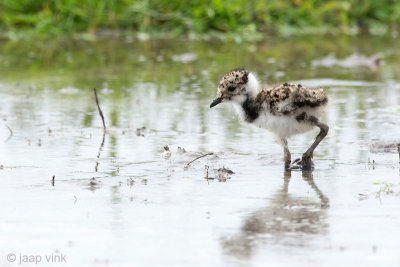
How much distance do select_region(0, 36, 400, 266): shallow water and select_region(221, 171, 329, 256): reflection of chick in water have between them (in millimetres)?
12

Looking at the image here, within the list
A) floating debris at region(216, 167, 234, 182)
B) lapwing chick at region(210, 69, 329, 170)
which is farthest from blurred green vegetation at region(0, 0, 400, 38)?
floating debris at region(216, 167, 234, 182)

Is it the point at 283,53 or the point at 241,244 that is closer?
the point at 241,244

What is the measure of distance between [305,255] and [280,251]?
0.49 ft

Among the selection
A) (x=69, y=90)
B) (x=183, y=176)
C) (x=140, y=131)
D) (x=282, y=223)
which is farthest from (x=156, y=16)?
(x=282, y=223)

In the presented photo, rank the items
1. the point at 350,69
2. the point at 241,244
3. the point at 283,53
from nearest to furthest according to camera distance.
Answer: the point at 241,244 → the point at 350,69 → the point at 283,53

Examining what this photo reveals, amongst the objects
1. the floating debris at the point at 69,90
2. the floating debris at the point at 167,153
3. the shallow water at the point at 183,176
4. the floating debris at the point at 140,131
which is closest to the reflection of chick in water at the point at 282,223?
the shallow water at the point at 183,176

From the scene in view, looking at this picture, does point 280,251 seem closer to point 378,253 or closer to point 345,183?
point 378,253

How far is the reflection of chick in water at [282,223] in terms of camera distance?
496 centimetres

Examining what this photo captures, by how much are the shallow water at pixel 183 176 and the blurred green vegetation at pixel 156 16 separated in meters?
4.76

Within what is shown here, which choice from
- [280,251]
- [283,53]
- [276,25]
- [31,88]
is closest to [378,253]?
[280,251]

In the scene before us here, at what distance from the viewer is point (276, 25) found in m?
18.4

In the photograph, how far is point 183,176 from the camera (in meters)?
6.78

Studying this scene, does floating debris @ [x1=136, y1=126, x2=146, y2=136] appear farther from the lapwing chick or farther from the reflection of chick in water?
the reflection of chick in water

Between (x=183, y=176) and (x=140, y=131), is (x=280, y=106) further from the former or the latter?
(x=140, y=131)
